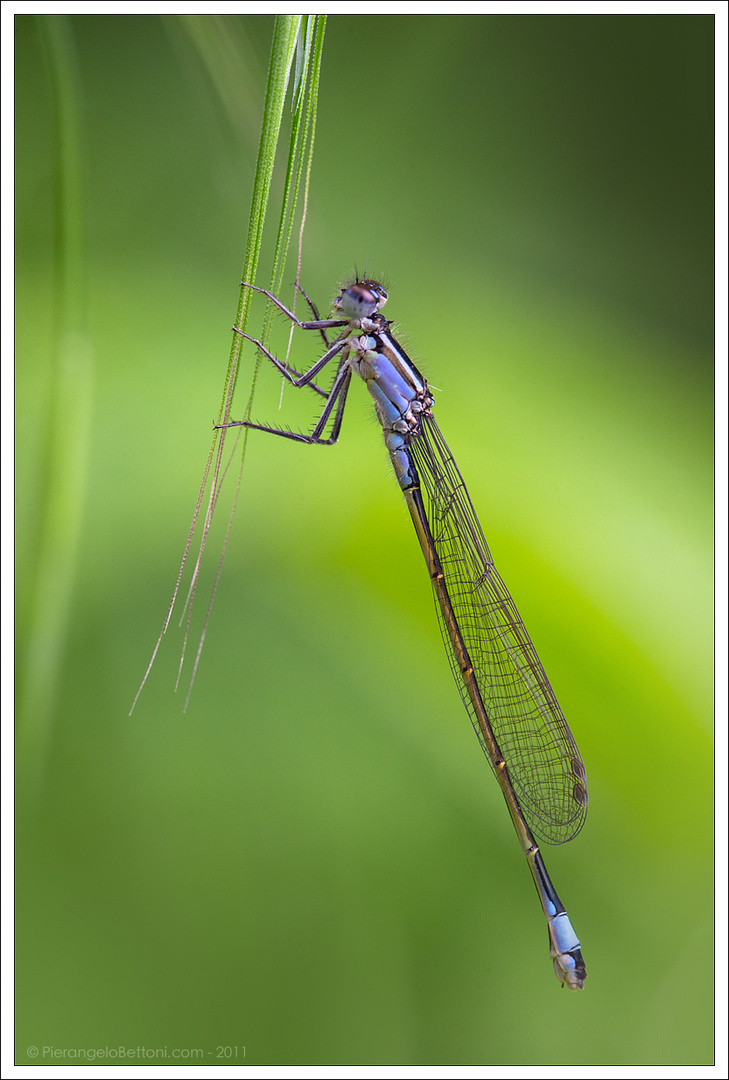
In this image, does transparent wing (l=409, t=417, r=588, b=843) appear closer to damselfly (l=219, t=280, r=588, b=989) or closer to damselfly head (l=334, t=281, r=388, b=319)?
damselfly (l=219, t=280, r=588, b=989)

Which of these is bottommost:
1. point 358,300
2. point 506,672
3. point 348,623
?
point 506,672

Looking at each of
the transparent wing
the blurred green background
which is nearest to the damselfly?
the transparent wing

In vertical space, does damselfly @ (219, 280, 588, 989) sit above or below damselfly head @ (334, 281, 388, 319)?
A: below

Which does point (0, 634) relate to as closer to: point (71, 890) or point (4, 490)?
point (4, 490)

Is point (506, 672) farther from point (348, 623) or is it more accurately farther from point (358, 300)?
point (358, 300)

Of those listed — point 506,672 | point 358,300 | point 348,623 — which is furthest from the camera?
point 348,623

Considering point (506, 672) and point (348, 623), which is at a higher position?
point (348, 623)

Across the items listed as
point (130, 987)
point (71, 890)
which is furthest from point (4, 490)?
point (130, 987)

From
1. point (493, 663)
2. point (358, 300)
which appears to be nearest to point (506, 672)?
point (493, 663)

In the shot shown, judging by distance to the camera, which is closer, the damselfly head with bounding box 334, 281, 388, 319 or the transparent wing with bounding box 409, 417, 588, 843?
the damselfly head with bounding box 334, 281, 388, 319

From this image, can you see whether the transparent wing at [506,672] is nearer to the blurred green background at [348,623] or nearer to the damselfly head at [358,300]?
the blurred green background at [348,623]
